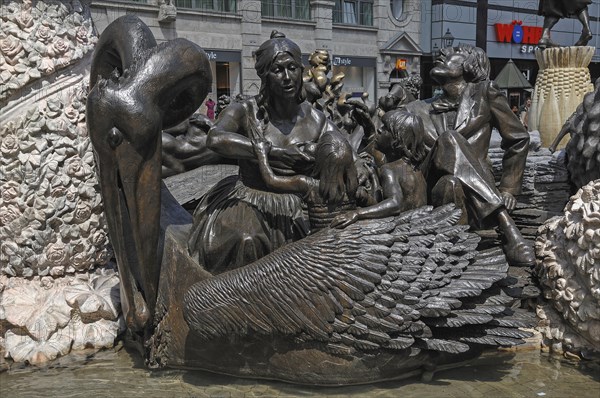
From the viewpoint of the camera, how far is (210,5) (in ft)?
55.0

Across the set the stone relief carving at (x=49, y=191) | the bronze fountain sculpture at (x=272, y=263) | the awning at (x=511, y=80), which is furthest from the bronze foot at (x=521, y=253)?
the awning at (x=511, y=80)

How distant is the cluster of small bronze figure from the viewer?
2.90 m

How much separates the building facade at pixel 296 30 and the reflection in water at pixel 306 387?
1210 centimetres

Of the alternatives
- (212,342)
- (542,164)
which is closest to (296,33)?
(542,164)

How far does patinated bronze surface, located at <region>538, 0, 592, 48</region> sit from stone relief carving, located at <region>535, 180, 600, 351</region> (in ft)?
21.1

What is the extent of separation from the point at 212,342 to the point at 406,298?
0.96 meters

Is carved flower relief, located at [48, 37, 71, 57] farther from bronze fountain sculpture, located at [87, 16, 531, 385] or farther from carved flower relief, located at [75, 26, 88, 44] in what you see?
bronze fountain sculpture, located at [87, 16, 531, 385]

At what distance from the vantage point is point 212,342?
10.3 ft

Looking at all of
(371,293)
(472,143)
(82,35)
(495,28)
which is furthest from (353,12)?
(371,293)

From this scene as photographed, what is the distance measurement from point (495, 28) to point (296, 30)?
8131mm

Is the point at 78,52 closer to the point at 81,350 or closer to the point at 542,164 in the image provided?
the point at 81,350

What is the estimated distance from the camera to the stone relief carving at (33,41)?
370cm

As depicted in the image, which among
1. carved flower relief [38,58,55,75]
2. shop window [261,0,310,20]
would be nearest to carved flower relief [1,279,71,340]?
carved flower relief [38,58,55,75]

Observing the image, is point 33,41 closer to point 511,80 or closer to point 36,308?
point 36,308
